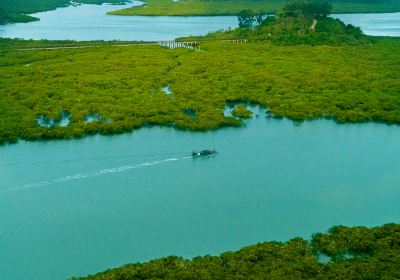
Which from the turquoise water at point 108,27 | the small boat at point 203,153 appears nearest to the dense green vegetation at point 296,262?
the small boat at point 203,153

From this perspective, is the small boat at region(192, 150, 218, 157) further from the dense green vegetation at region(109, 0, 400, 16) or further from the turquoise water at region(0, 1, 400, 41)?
the dense green vegetation at region(109, 0, 400, 16)

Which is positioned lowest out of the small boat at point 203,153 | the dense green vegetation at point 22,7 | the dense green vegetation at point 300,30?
the small boat at point 203,153

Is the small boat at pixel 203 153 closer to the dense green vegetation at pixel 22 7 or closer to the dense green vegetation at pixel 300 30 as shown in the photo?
the dense green vegetation at pixel 300 30

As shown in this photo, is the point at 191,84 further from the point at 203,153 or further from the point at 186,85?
the point at 203,153

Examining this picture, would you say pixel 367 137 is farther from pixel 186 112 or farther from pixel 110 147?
pixel 110 147

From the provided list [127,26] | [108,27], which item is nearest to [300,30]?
[127,26]
